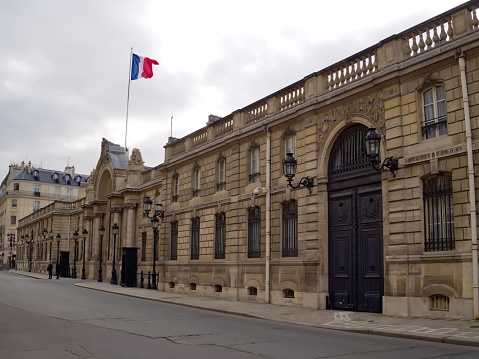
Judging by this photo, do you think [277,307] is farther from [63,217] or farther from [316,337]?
[63,217]

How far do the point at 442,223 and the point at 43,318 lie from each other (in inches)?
466

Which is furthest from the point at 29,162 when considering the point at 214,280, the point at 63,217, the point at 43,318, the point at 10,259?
the point at 43,318

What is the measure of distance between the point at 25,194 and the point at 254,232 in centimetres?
8691

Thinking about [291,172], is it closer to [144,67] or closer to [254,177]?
[254,177]

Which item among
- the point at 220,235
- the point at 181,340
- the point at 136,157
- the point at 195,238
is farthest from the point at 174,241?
the point at 181,340

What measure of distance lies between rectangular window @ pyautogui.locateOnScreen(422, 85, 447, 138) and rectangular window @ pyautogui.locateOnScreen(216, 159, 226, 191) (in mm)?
12018

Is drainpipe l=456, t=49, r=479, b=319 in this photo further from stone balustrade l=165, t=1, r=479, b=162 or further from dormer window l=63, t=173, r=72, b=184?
dormer window l=63, t=173, r=72, b=184

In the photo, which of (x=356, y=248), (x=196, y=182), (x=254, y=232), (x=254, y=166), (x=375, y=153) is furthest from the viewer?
(x=196, y=182)

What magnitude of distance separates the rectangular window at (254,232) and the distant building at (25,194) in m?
79.2

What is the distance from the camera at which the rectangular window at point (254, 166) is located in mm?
23531

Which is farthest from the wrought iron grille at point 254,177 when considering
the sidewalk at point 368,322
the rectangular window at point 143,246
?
the rectangular window at point 143,246

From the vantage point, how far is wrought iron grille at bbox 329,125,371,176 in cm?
1817

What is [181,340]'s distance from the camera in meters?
11.5

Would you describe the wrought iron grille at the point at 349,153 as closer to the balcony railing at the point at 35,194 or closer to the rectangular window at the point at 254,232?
the rectangular window at the point at 254,232
